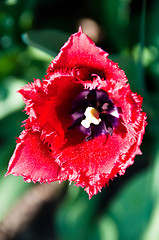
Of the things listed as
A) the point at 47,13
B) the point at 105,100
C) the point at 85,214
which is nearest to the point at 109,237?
the point at 85,214

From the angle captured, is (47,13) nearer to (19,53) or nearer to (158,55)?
(19,53)

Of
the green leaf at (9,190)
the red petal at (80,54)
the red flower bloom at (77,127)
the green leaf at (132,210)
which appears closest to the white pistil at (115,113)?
the red flower bloom at (77,127)

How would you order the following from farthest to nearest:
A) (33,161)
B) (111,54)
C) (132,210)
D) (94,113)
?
1. (132,210)
2. (111,54)
3. (94,113)
4. (33,161)

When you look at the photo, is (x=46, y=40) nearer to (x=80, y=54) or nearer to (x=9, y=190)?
(x=80, y=54)

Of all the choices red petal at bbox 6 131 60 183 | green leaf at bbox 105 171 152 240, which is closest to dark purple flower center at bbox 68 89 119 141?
red petal at bbox 6 131 60 183

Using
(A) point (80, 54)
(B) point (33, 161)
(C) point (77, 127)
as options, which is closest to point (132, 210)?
(C) point (77, 127)

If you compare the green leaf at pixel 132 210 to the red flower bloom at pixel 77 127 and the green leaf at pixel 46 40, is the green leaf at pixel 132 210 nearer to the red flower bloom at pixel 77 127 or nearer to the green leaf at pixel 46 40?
the red flower bloom at pixel 77 127
